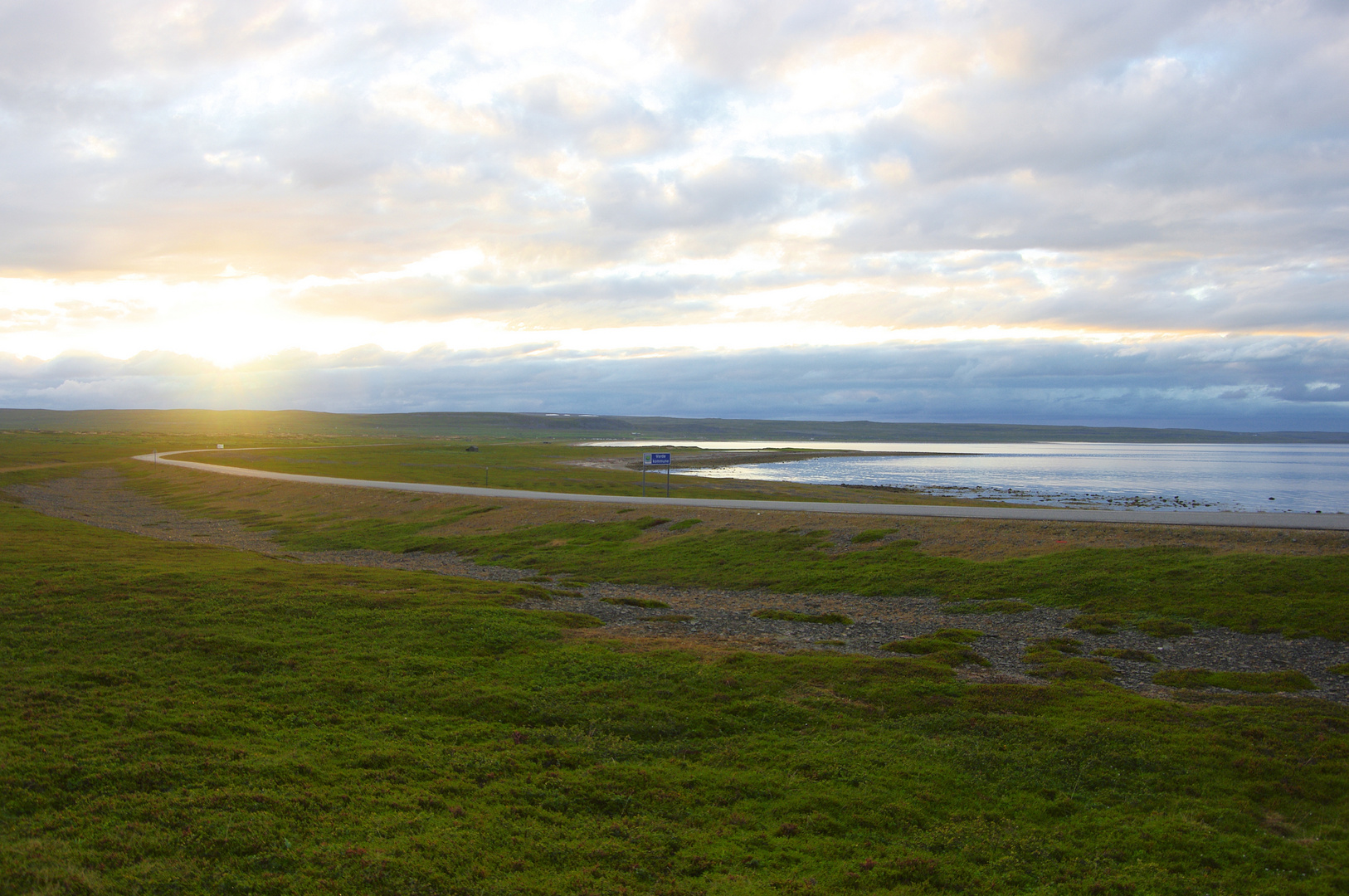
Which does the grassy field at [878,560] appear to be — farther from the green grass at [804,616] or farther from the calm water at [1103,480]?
the calm water at [1103,480]

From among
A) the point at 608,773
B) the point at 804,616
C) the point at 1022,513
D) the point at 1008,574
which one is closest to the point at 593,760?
the point at 608,773

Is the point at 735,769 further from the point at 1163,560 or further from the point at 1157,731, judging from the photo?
the point at 1163,560

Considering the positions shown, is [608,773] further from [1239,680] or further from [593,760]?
→ [1239,680]

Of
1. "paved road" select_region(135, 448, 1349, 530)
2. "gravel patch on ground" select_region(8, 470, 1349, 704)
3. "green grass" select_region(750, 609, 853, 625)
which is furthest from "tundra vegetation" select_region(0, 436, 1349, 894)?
"paved road" select_region(135, 448, 1349, 530)

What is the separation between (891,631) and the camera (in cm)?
2198

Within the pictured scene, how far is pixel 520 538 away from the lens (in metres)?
39.2

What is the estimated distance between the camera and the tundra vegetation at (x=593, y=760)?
8.94 meters

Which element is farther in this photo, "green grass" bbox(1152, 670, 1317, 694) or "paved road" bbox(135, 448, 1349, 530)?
"paved road" bbox(135, 448, 1349, 530)

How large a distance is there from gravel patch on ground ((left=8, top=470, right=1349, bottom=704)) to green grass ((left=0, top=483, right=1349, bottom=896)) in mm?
2223

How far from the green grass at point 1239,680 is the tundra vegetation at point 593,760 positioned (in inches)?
6.9

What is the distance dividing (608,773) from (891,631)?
12692mm

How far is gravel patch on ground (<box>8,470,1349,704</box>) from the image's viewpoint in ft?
59.1

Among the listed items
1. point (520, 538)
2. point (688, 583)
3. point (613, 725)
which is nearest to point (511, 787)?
point (613, 725)

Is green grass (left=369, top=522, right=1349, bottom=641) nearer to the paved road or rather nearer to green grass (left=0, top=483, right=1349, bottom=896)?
the paved road
